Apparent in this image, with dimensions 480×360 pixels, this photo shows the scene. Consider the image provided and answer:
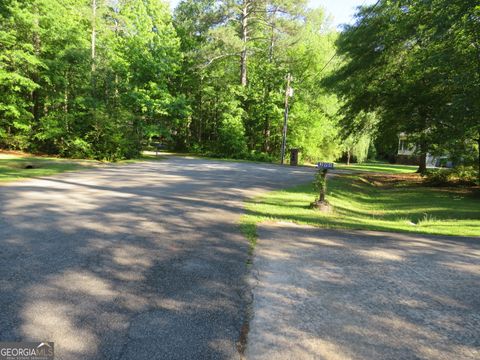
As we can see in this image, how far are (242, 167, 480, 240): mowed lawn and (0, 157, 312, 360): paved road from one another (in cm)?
137

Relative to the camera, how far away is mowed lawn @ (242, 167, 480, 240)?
721 centimetres

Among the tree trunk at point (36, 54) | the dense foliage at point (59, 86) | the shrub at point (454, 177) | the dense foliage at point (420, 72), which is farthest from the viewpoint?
the tree trunk at point (36, 54)

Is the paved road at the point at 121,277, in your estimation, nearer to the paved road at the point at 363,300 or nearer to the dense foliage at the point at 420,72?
the paved road at the point at 363,300

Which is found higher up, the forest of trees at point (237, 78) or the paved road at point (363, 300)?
the forest of trees at point (237, 78)

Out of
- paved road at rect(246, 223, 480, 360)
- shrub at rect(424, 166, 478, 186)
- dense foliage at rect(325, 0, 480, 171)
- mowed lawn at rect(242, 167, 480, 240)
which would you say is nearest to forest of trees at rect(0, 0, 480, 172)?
dense foliage at rect(325, 0, 480, 171)

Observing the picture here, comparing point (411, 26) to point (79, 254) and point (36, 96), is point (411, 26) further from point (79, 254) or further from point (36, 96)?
point (36, 96)

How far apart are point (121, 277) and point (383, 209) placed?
9906mm

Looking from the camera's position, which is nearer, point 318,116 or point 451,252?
point 451,252

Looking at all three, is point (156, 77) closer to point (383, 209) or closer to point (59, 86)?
point (59, 86)

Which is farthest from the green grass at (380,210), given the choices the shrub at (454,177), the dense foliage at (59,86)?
the dense foliage at (59,86)

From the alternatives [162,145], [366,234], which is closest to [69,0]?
[162,145]

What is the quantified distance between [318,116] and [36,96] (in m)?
24.0

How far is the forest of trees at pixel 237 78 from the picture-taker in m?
14.3

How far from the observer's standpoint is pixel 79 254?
4.29 metres
